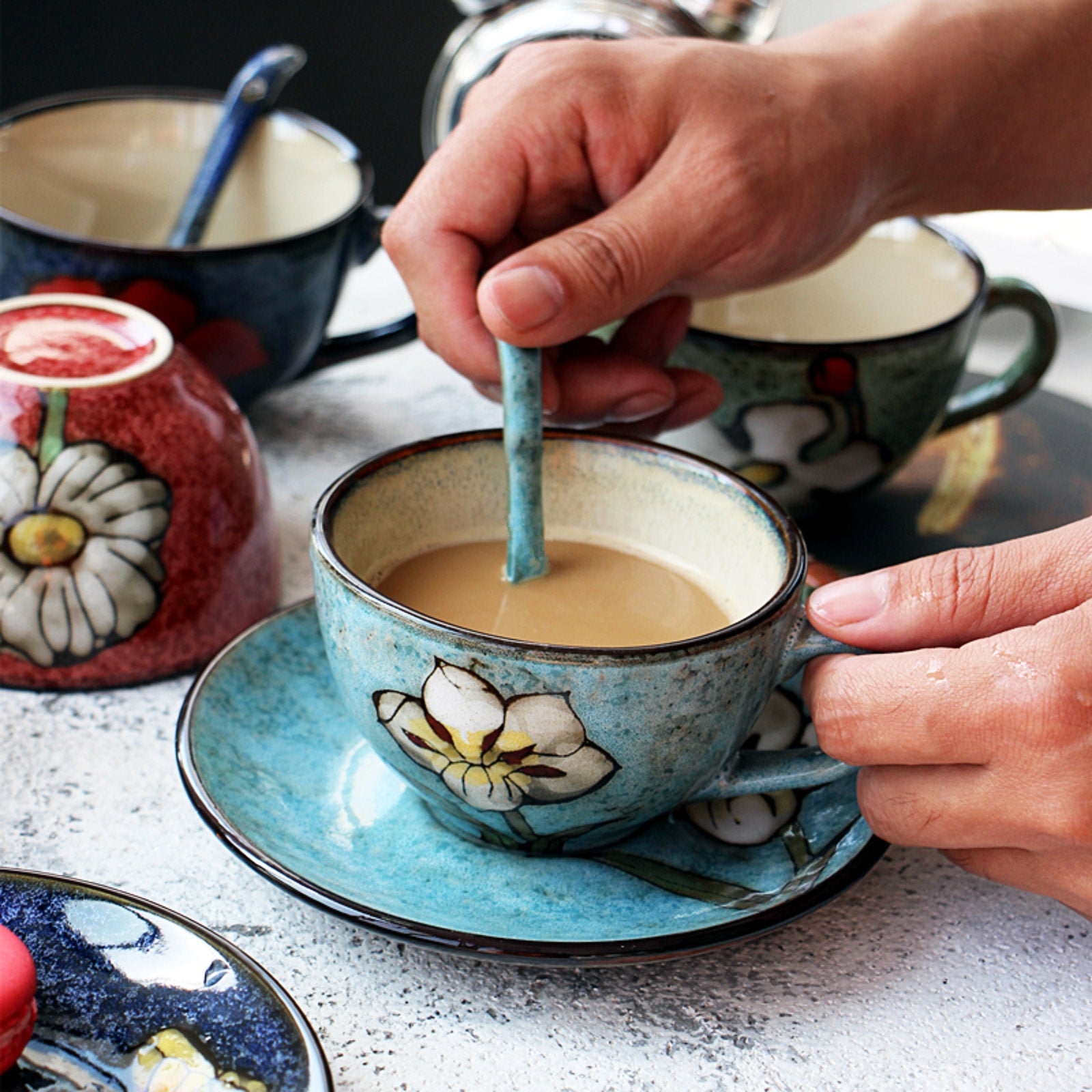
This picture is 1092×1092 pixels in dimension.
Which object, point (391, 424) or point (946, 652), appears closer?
point (946, 652)

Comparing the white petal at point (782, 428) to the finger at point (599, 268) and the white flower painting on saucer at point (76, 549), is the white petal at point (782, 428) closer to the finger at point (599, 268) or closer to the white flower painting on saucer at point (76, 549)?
the finger at point (599, 268)

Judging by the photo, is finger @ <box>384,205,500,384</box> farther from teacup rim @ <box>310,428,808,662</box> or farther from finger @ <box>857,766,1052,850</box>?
finger @ <box>857,766,1052,850</box>

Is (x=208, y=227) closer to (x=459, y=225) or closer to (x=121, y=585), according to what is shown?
(x=459, y=225)

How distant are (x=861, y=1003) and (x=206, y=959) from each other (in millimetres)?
239

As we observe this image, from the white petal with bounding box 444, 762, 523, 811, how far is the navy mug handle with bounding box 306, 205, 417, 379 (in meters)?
0.45

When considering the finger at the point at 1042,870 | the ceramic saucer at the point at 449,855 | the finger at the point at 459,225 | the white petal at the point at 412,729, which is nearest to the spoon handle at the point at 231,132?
the finger at the point at 459,225

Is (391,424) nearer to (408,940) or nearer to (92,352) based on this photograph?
(92,352)

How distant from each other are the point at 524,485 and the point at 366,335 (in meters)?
0.35

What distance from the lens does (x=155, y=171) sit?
99cm

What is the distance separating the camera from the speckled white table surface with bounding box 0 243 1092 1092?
43 centimetres

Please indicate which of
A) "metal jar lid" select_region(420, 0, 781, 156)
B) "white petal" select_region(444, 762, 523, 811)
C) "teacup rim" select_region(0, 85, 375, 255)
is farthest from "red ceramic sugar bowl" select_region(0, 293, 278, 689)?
"metal jar lid" select_region(420, 0, 781, 156)

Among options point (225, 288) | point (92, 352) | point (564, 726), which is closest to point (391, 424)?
point (225, 288)

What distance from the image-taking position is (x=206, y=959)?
394mm

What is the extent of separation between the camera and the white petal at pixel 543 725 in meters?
0.43
